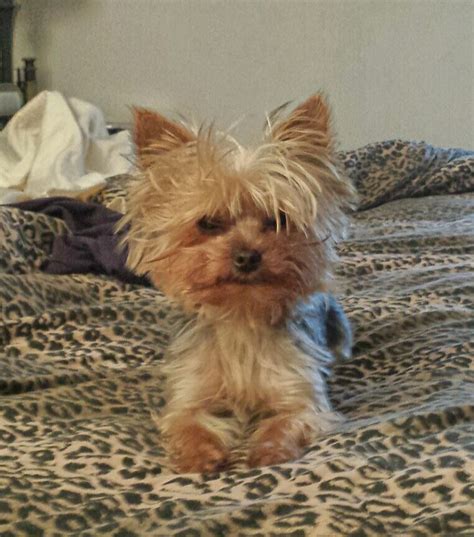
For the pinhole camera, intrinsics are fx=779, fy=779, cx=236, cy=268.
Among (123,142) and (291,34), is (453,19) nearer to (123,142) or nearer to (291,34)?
(291,34)

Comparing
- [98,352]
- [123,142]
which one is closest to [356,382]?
[98,352]

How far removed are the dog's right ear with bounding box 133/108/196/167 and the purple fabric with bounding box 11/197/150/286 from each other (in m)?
0.71

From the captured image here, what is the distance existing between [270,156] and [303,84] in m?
3.21

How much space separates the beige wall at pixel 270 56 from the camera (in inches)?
184

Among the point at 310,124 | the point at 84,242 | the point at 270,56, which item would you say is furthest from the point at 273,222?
the point at 270,56

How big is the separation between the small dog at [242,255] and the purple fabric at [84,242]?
2.39 ft

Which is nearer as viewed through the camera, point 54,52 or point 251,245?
point 251,245

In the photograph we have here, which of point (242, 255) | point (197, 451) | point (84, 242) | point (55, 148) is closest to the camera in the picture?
point (197, 451)

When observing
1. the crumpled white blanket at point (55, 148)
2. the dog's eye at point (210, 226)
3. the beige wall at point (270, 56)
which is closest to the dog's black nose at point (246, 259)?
the dog's eye at point (210, 226)

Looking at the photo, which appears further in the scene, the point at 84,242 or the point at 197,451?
the point at 84,242

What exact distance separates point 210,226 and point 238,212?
0.22 feet

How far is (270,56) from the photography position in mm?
4734

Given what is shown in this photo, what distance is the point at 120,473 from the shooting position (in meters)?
1.36

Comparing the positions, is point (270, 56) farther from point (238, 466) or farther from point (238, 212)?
point (238, 466)
